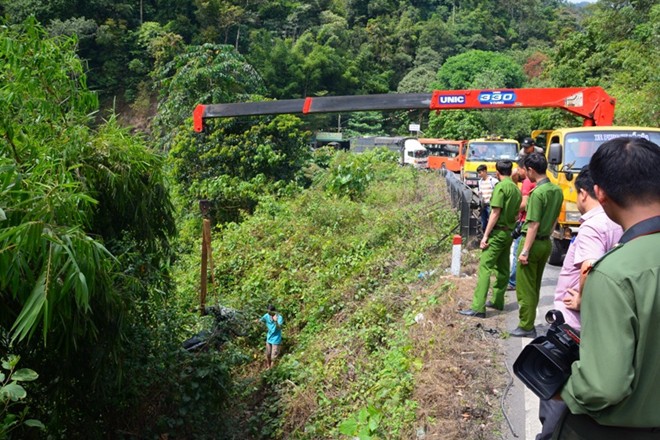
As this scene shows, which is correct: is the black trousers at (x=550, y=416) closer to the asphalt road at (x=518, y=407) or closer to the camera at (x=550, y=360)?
the camera at (x=550, y=360)

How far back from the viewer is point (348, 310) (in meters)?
8.46

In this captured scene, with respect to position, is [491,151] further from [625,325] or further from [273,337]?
[625,325]

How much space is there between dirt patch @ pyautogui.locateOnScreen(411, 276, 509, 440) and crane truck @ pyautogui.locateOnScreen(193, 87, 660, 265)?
121 inches

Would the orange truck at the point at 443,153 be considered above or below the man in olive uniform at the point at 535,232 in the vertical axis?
below

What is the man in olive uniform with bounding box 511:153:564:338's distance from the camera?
17.3 feet

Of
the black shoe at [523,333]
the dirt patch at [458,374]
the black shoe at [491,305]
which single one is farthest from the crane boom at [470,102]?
the black shoe at [523,333]

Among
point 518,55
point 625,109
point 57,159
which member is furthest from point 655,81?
point 518,55

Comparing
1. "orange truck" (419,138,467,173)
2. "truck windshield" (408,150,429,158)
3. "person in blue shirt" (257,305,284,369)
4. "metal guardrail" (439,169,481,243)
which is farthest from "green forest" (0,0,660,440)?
"truck windshield" (408,150,429,158)

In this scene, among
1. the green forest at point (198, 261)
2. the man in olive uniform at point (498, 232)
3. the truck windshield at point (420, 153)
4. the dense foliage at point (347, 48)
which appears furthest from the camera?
the truck windshield at point (420, 153)

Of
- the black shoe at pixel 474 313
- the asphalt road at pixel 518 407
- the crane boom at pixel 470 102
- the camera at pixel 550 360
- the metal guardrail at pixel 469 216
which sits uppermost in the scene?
the crane boom at pixel 470 102

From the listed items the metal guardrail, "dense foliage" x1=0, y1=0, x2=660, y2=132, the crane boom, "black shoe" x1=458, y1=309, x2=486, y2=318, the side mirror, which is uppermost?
"dense foliage" x1=0, y1=0, x2=660, y2=132

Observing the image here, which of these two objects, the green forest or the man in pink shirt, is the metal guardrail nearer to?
the green forest

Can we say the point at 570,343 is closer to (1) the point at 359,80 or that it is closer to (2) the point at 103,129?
(2) the point at 103,129

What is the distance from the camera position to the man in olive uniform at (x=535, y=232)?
5262 mm
